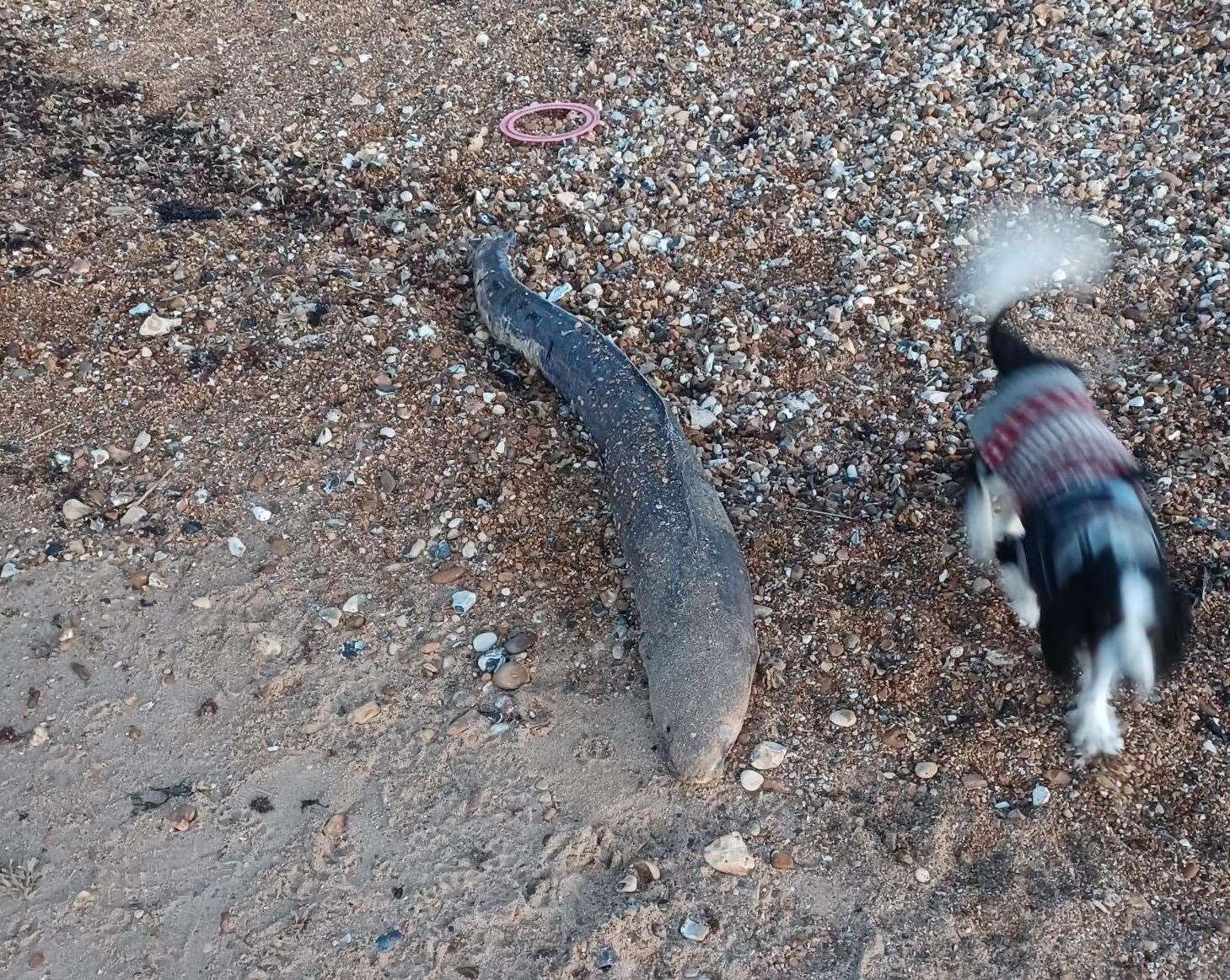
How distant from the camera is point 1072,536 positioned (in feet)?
10.3

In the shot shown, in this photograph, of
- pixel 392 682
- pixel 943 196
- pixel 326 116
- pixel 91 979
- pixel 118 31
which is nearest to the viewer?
pixel 91 979

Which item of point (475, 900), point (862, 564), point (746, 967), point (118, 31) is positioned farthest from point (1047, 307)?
point (118, 31)

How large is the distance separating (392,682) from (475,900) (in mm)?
953

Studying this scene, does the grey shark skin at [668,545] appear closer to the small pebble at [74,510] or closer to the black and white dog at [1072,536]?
the black and white dog at [1072,536]

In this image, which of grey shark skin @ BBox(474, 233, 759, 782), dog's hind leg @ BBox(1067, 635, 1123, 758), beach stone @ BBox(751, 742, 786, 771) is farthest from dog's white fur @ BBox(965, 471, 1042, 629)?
beach stone @ BBox(751, 742, 786, 771)

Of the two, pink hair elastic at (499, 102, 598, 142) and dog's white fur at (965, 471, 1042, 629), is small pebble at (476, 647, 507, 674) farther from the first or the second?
pink hair elastic at (499, 102, 598, 142)

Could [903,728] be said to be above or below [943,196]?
below

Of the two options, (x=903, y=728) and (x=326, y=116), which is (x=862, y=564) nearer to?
(x=903, y=728)

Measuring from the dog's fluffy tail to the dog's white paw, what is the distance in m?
2.23

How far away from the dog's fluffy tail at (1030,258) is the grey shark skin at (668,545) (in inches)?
76.6

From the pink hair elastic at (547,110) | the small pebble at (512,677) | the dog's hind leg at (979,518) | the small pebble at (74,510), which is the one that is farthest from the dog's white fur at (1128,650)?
the pink hair elastic at (547,110)

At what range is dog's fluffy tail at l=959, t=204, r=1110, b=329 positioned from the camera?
5.20 metres

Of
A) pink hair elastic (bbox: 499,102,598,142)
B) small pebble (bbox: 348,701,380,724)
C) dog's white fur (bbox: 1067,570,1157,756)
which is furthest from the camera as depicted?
pink hair elastic (bbox: 499,102,598,142)

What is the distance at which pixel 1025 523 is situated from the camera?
344 cm
